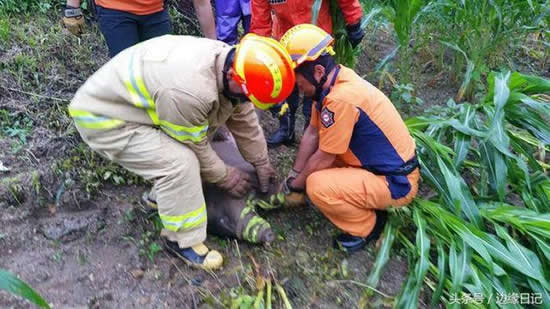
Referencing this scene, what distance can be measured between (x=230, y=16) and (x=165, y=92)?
1678mm

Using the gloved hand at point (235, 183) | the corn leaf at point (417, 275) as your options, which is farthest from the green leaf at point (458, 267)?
the gloved hand at point (235, 183)

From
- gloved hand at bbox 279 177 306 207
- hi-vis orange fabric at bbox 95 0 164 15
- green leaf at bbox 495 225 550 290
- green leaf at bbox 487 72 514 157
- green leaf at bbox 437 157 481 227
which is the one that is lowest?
gloved hand at bbox 279 177 306 207

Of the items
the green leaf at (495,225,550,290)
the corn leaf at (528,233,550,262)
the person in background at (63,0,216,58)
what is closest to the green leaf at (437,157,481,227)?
the green leaf at (495,225,550,290)

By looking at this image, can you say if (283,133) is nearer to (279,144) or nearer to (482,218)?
(279,144)

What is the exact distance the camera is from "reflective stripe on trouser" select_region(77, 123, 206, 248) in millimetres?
2020

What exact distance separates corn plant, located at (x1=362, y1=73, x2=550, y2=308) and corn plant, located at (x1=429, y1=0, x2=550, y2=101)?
28.1 inches

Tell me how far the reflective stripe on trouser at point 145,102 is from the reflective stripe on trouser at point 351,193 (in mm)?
646

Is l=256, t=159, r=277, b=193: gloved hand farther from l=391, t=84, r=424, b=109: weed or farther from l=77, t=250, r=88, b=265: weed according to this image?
l=391, t=84, r=424, b=109: weed

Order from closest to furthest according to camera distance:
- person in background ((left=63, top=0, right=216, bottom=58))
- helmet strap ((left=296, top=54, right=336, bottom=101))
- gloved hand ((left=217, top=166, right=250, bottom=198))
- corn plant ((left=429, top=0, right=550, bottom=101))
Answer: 1. helmet strap ((left=296, top=54, right=336, bottom=101))
2. gloved hand ((left=217, top=166, right=250, bottom=198))
3. person in background ((left=63, top=0, right=216, bottom=58))
4. corn plant ((left=429, top=0, right=550, bottom=101))

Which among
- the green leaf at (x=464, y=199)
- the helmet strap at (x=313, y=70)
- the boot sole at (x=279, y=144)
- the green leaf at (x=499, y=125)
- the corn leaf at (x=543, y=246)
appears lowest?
the boot sole at (x=279, y=144)

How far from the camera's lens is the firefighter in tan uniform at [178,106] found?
72.0 inches

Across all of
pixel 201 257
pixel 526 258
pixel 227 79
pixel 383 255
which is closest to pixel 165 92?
pixel 227 79

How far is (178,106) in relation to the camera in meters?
1.87

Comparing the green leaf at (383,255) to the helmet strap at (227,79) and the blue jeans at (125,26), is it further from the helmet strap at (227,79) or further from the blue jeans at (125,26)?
the blue jeans at (125,26)
